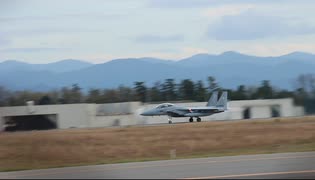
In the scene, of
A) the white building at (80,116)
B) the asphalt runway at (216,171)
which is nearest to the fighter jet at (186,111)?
the white building at (80,116)

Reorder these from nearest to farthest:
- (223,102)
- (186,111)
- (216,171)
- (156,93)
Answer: (216,171)
(186,111)
(223,102)
(156,93)

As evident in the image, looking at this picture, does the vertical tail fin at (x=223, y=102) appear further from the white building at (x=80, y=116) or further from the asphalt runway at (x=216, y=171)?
the asphalt runway at (x=216, y=171)

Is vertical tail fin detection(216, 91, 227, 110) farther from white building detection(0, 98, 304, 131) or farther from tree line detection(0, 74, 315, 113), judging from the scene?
tree line detection(0, 74, 315, 113)

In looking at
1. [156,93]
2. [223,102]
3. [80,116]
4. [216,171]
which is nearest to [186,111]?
[223,102]

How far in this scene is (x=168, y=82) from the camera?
390 feet

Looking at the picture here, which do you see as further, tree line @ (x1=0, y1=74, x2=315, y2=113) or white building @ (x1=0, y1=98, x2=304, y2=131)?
tree line @ (x1=0, y1=74, x2=315, y2=113)

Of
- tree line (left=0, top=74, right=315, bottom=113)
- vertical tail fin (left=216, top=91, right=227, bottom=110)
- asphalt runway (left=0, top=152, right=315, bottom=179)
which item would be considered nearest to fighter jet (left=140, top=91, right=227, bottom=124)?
vertical tail fin (left=216, top=91, right=227, bottom=110)

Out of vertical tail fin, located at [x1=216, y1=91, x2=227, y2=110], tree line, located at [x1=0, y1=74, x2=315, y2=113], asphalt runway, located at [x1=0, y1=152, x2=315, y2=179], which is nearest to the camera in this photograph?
asphalt runway, located at [x1=0, y1=152, x2=315, y2=179]

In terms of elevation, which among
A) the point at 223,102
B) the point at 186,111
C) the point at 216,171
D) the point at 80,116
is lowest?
the point at 216,171

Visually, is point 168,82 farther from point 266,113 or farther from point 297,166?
point 297,166

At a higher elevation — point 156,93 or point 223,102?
point 156,93

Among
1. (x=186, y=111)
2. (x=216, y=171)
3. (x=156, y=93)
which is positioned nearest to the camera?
(x=216, y=171)

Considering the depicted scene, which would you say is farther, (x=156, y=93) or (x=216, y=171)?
(x=156, y=93)

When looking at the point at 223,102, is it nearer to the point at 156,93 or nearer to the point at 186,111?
the point at 186,111
